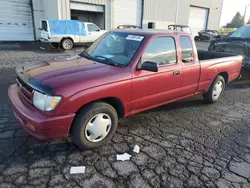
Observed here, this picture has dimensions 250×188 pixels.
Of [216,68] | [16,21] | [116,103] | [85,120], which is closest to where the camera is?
[85,120]

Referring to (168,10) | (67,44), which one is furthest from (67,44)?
(168,10)

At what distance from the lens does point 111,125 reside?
3188 mm

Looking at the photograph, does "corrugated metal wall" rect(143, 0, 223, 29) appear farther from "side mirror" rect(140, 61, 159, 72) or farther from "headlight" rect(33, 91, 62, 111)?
"headlight" rect(33, 91, 62, 111)

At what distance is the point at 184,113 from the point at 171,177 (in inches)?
83.1

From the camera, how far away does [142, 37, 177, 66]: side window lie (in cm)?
345

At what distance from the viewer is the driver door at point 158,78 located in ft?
11.0

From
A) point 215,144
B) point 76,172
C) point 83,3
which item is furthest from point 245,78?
point 83,3

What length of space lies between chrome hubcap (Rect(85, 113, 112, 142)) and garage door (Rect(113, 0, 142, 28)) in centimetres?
1862

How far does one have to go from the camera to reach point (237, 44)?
7.32m

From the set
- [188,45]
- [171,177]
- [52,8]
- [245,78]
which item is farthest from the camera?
[52,8]

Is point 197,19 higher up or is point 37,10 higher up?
point 197,19

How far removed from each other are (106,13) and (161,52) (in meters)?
17.2

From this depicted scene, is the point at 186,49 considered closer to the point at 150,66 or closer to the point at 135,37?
the point at 135,37

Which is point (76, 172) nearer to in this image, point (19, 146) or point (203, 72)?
point (19, 146)
